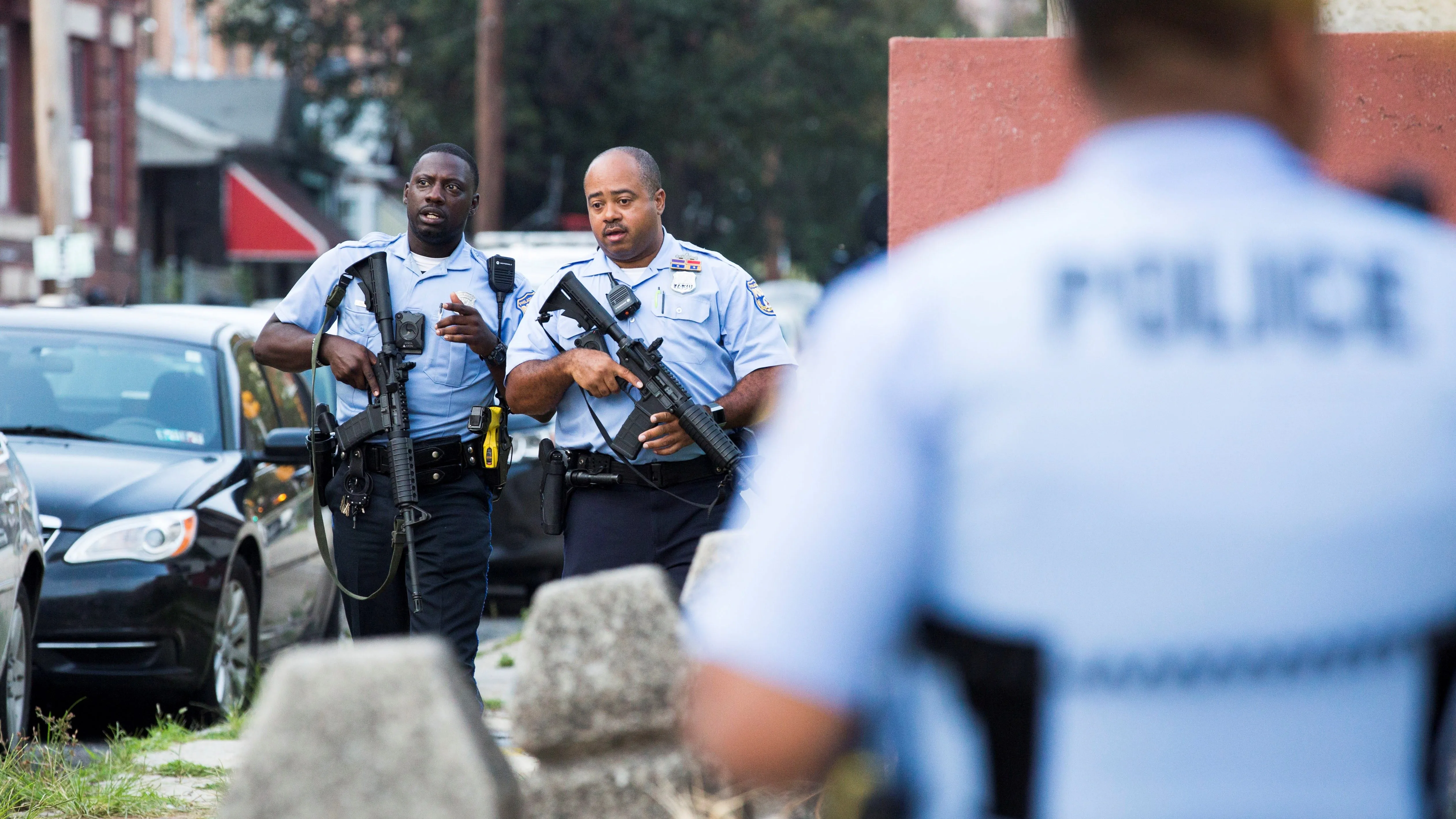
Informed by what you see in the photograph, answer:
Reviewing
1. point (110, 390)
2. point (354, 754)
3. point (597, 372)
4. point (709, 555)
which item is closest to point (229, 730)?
point (110, 390)

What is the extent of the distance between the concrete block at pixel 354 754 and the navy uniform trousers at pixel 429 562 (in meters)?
3.28

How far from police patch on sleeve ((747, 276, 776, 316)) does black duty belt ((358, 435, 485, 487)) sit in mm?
952

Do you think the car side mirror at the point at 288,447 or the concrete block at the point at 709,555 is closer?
the concrete block at the point at 709,555

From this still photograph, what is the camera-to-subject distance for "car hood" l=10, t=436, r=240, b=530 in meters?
6.63

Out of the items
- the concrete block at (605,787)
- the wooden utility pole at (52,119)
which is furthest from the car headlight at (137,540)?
the wooden utility pole at (52,119)

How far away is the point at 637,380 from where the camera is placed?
4.85m

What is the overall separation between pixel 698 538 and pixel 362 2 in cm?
2783

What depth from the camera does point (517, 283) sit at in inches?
226

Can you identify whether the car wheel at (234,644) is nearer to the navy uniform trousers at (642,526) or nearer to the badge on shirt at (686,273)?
the navy uniform trousers at (642,526)

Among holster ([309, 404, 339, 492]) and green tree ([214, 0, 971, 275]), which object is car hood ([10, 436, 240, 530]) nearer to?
holster ([309, 404, 339, 492])

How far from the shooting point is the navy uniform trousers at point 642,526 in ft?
16.1

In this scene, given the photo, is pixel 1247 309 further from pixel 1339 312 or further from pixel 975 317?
pixel 975 317

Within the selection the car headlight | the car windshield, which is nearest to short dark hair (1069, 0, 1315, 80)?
the car headlight

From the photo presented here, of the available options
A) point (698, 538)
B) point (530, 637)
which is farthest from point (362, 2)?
point (530, 637)
